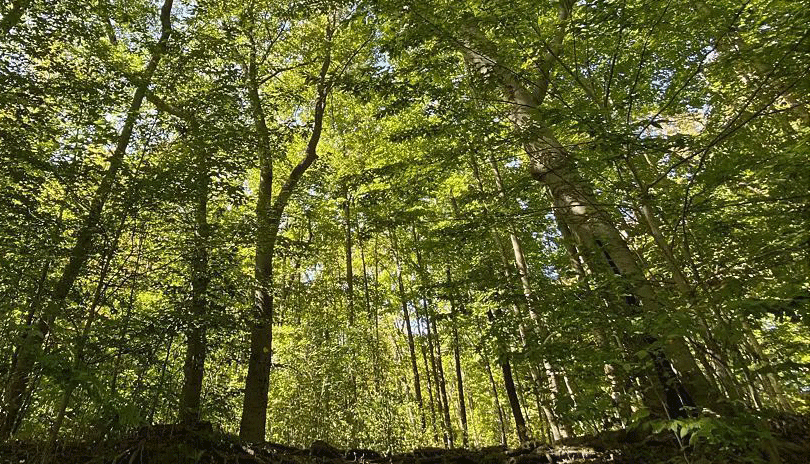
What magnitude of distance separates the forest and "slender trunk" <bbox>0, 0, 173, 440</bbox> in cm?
4

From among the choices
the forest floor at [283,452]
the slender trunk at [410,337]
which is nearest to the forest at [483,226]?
the forest floor at [283,452]

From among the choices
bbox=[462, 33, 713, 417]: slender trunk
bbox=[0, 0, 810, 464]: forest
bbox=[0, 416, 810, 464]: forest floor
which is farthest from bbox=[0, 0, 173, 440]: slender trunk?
bbox=[462, 33, 713, 417]: slender trunk

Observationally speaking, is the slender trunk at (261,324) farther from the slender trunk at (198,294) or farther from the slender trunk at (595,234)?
the slender trunk at (595,234)

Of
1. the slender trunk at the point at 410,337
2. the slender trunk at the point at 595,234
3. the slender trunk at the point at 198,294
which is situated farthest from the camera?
the slender trunk at the point at 410,337

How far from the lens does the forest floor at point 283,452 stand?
311 centimetres

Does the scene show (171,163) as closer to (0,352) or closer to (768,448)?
(0,352)

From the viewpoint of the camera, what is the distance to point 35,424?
369 cm

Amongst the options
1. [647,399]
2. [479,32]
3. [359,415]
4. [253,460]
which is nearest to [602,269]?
[647,399]

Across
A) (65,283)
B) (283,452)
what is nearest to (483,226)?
(283,452)

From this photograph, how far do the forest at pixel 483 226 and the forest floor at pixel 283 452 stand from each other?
3 cm

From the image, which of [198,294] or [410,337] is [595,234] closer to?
[198,294]

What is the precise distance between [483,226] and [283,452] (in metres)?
3.10

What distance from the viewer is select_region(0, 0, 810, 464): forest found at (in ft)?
7.88

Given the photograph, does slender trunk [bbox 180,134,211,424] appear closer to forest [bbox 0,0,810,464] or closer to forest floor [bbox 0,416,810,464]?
forest [bbox 0,0,810,464]
